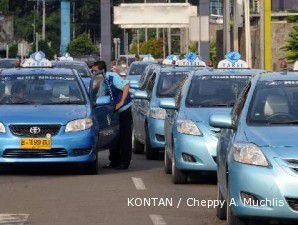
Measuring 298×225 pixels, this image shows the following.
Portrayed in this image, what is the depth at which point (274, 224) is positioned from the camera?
11617 mm

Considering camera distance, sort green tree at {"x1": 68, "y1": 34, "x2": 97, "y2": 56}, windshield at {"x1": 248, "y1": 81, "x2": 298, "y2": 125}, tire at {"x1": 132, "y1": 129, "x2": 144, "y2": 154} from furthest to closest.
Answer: green tree at {"x1": 68, "y1": 34, "x2": 97, "y2": 56}, tire at {"x1": 132, "y1": 129, "x2": 144, "y2": 154}, windshield at {"x1": 248, "y1": 81, "x2": 298, "y2": 125}

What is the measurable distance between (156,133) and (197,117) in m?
4.14

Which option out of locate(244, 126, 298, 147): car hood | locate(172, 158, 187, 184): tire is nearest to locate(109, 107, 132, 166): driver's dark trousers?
locate(172, 158, 187, 184): tire

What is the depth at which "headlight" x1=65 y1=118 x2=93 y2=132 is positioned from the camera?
17609 millimetres

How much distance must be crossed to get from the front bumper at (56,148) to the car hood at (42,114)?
0.72ft

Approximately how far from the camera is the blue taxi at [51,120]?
57.5 ft

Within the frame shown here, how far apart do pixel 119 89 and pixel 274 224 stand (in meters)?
8.45

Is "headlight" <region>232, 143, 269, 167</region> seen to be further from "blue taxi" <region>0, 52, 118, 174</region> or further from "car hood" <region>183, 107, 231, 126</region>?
"blue taxi" <region>0, 52, 118, 174</region>

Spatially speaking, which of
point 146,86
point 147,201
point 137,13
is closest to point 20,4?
point 137,13

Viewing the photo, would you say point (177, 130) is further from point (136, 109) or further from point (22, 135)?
point (136, 109)

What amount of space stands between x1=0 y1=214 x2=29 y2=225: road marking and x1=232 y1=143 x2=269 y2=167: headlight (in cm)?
264

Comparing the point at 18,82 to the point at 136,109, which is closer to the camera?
the point at 18,82

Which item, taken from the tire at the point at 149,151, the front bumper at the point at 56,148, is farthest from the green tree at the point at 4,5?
the front bumper at the point at 56,148

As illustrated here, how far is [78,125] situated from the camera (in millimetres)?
17688
